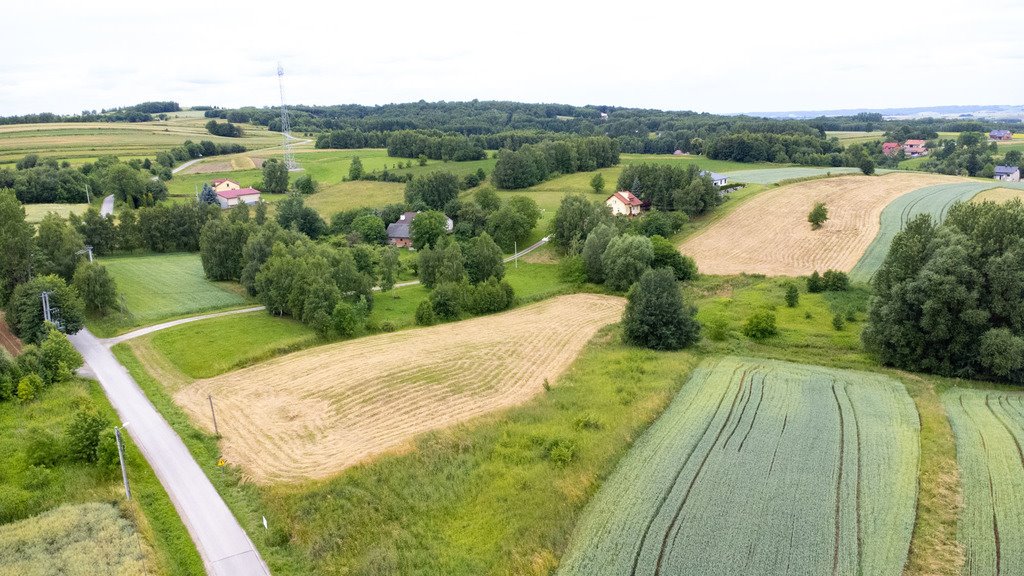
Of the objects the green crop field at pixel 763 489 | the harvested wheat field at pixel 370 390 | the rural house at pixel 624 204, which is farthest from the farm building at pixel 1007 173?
the green crop field at pixel 763 489

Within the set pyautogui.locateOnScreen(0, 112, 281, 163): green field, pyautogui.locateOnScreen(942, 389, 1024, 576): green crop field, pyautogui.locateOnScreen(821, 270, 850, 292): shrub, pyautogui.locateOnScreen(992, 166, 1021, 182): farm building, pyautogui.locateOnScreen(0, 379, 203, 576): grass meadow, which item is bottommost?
pyautogui.locateOnScreen(0, 379, 203, 576): grass meadow

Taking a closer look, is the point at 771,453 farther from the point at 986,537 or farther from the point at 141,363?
the point at 141,363

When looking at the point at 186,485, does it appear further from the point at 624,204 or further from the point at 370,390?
the point at 624,204

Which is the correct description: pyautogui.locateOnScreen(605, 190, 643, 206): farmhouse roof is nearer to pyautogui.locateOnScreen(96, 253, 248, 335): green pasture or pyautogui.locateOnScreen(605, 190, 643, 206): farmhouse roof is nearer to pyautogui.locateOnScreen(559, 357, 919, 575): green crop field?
pyautogui.locateOnScreen(96, 253, 248, 335): green pasture

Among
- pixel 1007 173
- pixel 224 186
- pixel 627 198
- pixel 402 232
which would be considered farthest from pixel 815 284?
pixel 224 186

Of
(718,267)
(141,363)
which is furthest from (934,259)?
(141,363)

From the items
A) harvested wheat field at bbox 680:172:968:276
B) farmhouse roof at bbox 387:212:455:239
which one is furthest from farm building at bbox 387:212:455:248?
harvested wheat field at bbox 680:172:968:276
